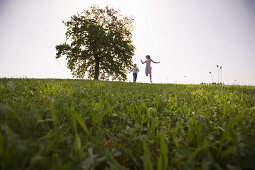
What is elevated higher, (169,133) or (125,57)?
(125,57)

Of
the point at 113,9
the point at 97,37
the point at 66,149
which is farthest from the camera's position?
the point at 113,9

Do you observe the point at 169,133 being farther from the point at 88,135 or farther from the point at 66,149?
the point at 66,149

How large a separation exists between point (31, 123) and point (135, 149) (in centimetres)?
85

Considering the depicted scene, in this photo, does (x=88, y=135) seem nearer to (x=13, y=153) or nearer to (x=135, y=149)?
(x=135, y=149)

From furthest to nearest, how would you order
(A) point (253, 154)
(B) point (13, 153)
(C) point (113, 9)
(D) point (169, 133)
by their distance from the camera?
(C) point (113, 9) → (D) point (169, 133) → (A) point (253, 154) → (B) point (13, 153)

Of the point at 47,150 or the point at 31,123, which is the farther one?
the point at 31,123

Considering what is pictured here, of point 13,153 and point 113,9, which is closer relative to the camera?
point 13,153

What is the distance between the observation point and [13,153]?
0.58m

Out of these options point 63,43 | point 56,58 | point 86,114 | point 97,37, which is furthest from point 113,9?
point 86,114

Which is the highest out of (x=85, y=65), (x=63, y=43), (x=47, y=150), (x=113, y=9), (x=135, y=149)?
(x=113, y=9)

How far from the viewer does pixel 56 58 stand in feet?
67.2

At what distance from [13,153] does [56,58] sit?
23.1 meters

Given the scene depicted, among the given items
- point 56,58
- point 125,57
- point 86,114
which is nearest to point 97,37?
point 125,57

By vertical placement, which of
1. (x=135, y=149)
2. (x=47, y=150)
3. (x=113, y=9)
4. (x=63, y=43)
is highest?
(x=113, y=9)
